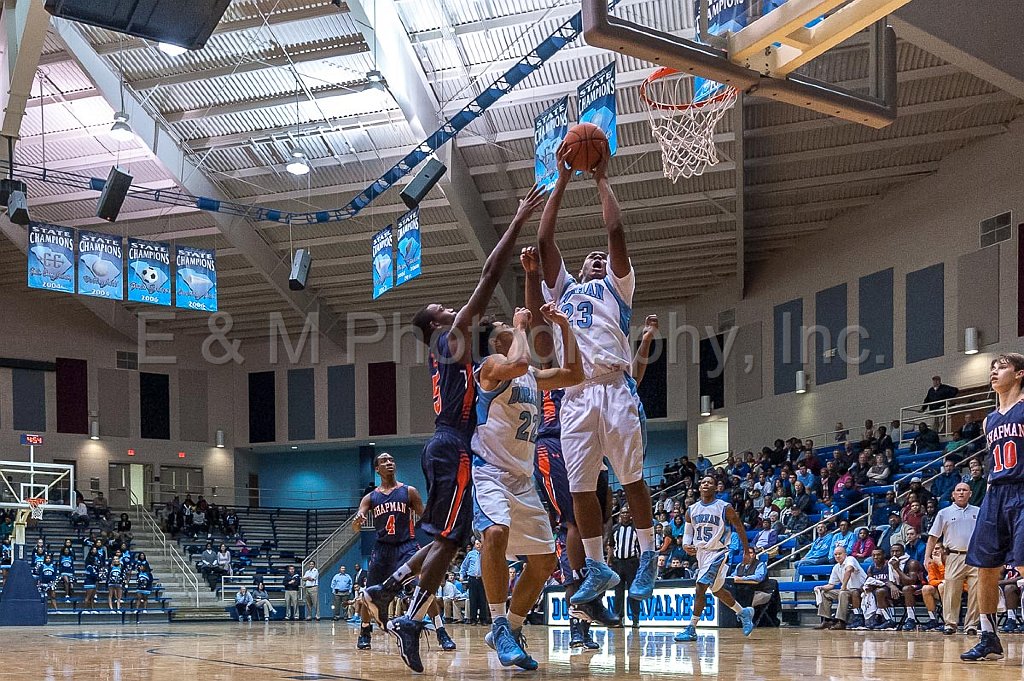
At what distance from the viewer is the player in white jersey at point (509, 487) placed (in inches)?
233

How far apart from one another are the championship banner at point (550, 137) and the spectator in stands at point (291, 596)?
1377 cm

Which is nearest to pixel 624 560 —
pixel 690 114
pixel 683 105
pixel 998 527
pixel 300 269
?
pixel 690 114

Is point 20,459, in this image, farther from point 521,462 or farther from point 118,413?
point 521,462

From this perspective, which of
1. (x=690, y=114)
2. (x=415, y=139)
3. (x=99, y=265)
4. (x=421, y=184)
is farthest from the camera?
(x=415, y=139)

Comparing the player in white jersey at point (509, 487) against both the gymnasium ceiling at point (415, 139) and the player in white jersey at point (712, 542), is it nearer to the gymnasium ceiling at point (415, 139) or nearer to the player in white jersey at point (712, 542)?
the player in white jersey at point (712, 542)

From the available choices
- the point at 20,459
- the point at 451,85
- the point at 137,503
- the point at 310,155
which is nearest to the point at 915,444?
the point at 451,85

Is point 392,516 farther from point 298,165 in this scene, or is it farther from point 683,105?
point 298,165

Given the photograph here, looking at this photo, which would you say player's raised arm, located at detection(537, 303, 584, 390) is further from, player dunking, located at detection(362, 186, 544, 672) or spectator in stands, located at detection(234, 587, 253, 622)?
spectator in stands, located at detection(234, 587, 253, 622)

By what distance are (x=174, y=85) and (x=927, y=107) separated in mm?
13857

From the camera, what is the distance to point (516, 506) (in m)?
6.10

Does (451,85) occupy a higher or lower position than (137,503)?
higher

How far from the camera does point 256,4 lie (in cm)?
1902

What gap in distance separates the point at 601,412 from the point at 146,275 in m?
16.7

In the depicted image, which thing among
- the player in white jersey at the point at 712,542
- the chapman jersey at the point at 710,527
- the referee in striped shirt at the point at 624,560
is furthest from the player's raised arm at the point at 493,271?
the referee in striped shirt at the point at 624,560
